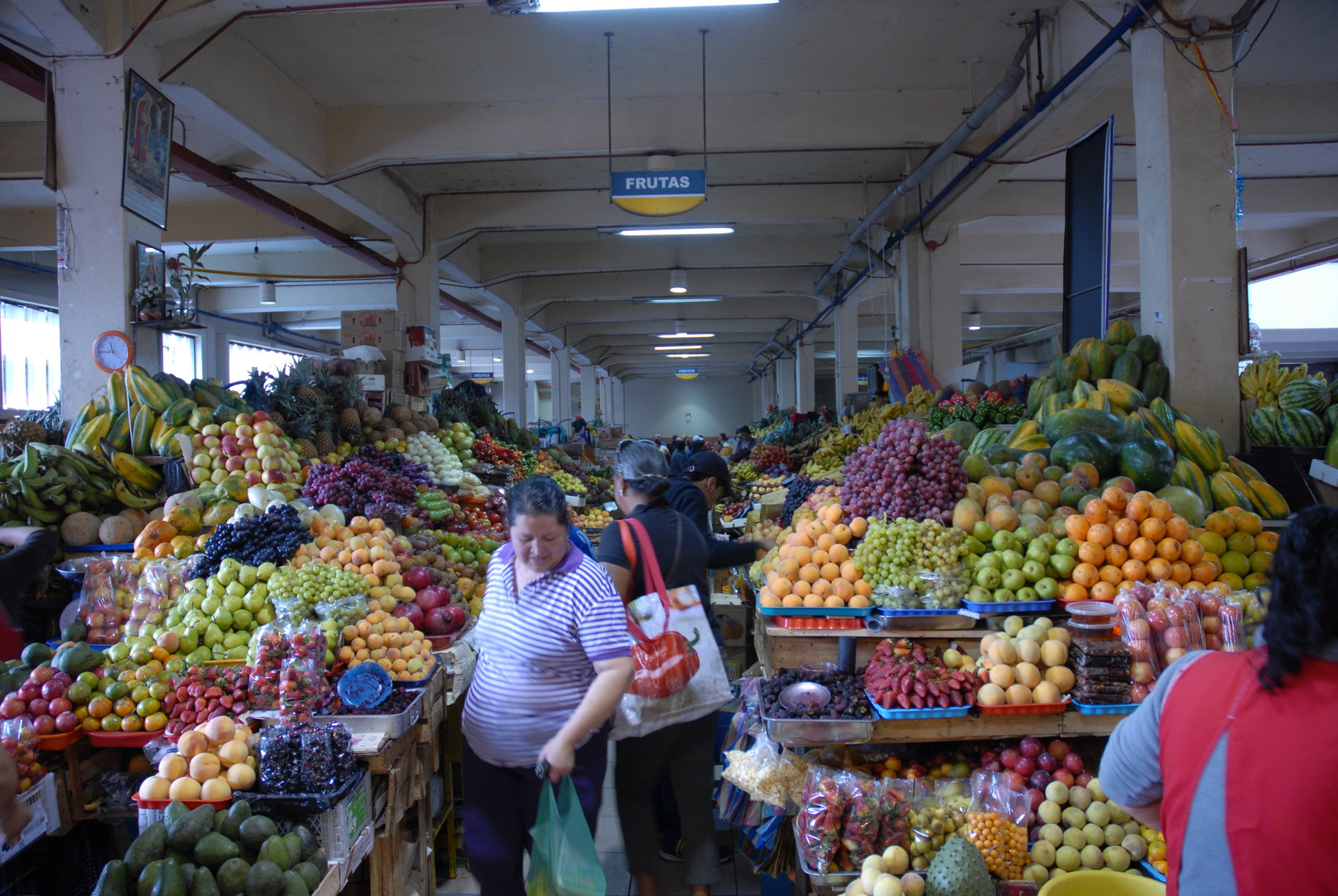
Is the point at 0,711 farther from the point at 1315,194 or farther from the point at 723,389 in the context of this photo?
the point at 723,389

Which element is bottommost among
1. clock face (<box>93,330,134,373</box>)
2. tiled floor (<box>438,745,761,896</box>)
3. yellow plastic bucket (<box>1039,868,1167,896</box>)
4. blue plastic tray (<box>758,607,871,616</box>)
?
tiled floor (<box>438,745,761,896</box>)

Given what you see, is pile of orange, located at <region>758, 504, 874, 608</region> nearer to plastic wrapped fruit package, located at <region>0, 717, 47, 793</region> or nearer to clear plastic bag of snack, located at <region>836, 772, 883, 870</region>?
clear plastic bag of snack, located at <region>836, 772, 883, 870</region>

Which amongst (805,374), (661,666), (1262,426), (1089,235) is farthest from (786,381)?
(661,666)

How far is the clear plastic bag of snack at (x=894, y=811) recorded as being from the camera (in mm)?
2811

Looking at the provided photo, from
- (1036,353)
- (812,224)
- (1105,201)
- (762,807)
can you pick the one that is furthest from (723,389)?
(762,807)

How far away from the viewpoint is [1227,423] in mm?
4734

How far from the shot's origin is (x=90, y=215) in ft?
16.4

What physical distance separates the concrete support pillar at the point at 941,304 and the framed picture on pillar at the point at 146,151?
735 cm

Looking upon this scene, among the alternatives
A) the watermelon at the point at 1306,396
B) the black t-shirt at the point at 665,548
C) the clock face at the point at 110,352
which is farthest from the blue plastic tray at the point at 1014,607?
the clock face at the point at 110,352

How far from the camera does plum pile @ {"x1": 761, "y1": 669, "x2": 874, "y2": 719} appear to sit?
2.99 m

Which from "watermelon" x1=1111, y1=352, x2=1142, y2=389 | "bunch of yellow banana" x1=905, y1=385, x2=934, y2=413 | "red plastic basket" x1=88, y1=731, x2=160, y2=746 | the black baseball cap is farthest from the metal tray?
"bunch of yellow banana" x1=905, y1=385, x2=934, y2=413

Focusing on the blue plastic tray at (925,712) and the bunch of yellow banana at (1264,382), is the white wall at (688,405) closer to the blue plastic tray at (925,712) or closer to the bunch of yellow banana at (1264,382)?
the bunch of yellow banana at (1264,382)

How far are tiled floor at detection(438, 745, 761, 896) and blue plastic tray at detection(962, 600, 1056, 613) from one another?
5.11 ft

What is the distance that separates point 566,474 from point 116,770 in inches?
279
